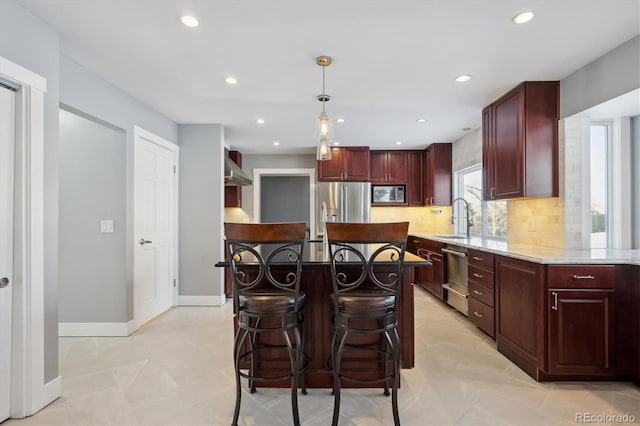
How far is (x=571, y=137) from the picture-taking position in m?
2.89

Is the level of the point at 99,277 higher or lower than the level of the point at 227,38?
lower

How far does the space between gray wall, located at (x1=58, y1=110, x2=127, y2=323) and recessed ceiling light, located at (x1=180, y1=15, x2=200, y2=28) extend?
1.72m

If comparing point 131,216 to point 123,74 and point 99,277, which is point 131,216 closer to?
point 99,277

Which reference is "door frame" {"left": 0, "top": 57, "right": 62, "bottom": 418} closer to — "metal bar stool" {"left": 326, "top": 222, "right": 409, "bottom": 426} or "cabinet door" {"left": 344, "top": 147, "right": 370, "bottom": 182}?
"metal bar stool" {"left": 326, "top": 222, "right": 409, "bottom": 426}

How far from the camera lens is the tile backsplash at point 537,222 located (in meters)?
2.95

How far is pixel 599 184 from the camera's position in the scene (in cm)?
304

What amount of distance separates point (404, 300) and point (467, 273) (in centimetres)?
169

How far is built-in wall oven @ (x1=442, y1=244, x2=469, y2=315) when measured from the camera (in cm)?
374

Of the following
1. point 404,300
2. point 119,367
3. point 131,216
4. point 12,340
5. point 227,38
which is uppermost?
point 227,38

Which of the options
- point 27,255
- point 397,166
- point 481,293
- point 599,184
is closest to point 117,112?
point 27,255

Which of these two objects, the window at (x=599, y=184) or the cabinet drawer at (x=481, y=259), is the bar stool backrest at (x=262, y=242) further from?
the window at (x=599, y=184)

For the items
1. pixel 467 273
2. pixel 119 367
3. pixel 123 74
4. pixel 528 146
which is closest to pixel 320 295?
→ pixel 119 367

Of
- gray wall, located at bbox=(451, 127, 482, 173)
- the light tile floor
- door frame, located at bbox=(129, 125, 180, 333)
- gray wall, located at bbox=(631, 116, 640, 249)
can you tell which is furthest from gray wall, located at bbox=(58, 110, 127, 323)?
gray wall, located at bbox=(631, 116, 640, 249)

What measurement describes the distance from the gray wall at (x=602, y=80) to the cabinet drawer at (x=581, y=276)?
1269mm
